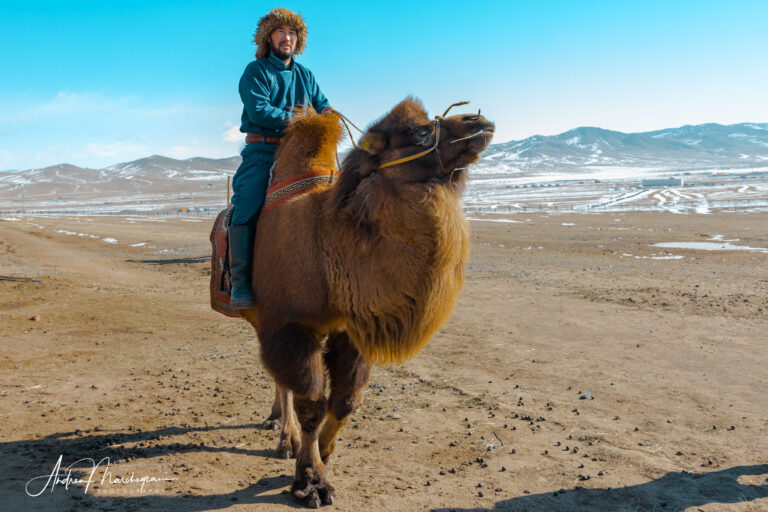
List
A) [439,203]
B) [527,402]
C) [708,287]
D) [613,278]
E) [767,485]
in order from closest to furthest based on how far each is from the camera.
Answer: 1. [439,203]
2. [767,485]
3. [527,402]
4. [708,287]
5. [613,278]

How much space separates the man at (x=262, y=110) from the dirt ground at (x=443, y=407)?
1.62 meters

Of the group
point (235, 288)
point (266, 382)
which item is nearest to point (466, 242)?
point (235, 288)

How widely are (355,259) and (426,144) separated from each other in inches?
33.2

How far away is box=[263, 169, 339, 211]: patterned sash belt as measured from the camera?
4.07m

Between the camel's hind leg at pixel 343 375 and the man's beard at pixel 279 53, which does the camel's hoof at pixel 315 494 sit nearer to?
the camel's hind leg at pixel 343 375

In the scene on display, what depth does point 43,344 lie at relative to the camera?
7.81 meters

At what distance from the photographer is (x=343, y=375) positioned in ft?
13.3

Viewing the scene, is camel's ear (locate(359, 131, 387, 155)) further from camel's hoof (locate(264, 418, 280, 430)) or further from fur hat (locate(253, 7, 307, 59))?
camel's hoof (locate(264, 418, 280, 430))

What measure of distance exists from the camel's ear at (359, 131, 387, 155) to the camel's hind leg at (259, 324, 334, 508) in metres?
1.26

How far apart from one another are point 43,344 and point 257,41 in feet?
18.7

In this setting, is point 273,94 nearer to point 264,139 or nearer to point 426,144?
point 264,139

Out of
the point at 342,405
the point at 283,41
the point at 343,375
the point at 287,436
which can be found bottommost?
the point at 287,436

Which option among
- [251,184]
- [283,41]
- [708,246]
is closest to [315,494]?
[251,184]

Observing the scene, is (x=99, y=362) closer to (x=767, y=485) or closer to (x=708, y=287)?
(x=767, y=485)
